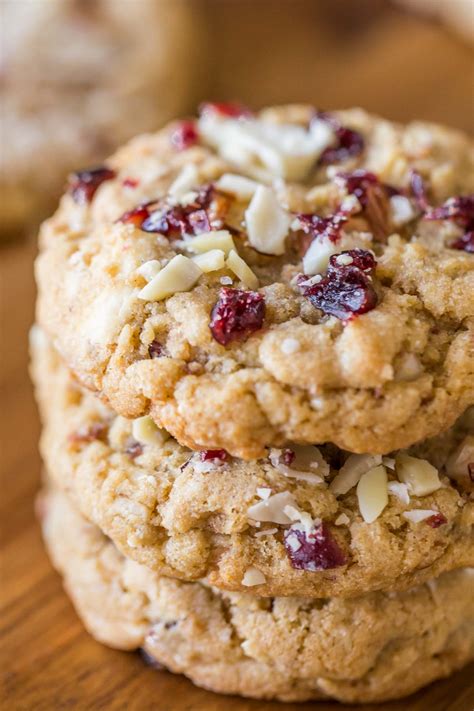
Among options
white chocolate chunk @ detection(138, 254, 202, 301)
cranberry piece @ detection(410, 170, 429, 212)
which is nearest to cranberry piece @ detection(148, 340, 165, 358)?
white chocolate chunk @ detection(138, 254, 202, 301)

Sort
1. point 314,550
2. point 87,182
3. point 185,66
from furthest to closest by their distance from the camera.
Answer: point 185,66 → point 87,182 → point 314,550

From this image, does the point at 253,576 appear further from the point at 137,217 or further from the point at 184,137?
the point at 184,137

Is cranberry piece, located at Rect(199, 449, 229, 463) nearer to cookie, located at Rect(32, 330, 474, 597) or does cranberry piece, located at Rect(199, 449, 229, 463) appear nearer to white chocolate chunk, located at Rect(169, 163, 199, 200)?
cookie, located at Rect(32, 330, 474, 597)

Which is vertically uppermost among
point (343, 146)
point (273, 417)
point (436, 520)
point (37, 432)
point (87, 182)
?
point (343, 146)

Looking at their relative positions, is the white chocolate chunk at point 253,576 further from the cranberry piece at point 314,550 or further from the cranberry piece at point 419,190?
the cranberry piece at point 419,190

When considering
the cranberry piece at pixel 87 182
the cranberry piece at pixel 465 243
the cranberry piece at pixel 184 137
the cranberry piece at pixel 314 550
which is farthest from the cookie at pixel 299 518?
the cranberry piece at pixel 184 137

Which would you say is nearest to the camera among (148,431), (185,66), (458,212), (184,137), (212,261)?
(212,261)

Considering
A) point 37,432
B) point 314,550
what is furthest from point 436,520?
point 37,432

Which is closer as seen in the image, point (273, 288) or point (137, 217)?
point (273, 288)
